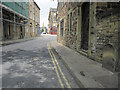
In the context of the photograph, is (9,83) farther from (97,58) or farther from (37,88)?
(97,58)

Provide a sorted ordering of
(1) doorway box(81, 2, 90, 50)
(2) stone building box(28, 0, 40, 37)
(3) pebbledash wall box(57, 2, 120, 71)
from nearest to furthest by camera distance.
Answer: (3) pebbledash wall box(57, 2, 120, 71) → (1) doorway box(81, 2, 90, 50) → (2) stone building box(28, 0, 40, 37)

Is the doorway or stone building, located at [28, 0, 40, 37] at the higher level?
stone building, located at [28, 0, 40, 37]

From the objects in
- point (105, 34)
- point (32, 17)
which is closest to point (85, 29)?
point (105, 34)

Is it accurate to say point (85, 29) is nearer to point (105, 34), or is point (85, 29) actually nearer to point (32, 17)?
point (105, 34)

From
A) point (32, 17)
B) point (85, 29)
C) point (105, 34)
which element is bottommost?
point (105, 34)

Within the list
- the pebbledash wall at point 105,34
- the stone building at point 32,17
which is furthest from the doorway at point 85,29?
the stone building at point 32,17

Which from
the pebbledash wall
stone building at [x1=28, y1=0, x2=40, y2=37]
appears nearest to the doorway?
the pebbledash wall

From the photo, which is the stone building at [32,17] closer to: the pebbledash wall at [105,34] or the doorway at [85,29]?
the doorway at [85,29]

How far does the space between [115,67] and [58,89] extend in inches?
104

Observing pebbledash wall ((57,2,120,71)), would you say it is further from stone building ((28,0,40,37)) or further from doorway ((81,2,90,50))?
stone building ((28,0,40,37))

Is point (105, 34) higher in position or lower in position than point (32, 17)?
lower

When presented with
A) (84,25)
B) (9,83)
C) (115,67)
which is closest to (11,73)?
(9,83)

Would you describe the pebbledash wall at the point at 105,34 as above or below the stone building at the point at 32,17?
below

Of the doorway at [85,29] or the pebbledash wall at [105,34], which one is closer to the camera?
the pebbledash wall at [105,34]
